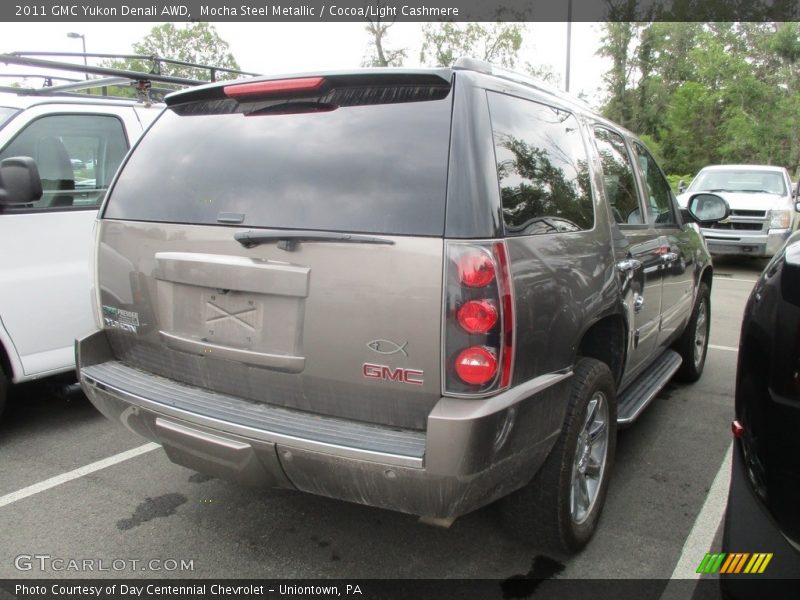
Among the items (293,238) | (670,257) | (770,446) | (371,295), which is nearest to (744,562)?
(770,446)

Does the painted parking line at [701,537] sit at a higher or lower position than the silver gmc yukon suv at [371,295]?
lower

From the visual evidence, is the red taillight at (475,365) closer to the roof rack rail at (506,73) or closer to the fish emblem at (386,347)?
the fish emblem at (386,347)

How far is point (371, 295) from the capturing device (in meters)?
2.13

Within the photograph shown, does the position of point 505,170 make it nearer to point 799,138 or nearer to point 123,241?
point 123,241

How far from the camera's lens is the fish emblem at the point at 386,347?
2.11 meters

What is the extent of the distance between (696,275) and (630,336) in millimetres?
1887

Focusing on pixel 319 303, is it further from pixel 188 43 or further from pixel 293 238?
pixel 188 43

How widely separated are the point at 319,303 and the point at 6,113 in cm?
320

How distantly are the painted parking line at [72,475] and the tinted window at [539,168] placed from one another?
274 cm

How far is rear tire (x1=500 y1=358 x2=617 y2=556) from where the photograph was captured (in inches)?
99.9

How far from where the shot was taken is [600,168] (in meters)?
3.26

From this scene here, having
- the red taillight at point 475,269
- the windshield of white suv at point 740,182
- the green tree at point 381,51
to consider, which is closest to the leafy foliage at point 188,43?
the green tree at point 381,51

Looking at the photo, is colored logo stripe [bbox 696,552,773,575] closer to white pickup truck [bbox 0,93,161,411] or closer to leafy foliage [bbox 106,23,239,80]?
white pickup truck [bbox 0,93,161,411]

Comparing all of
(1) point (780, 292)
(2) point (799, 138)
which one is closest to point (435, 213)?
(1) point (780, 292)
